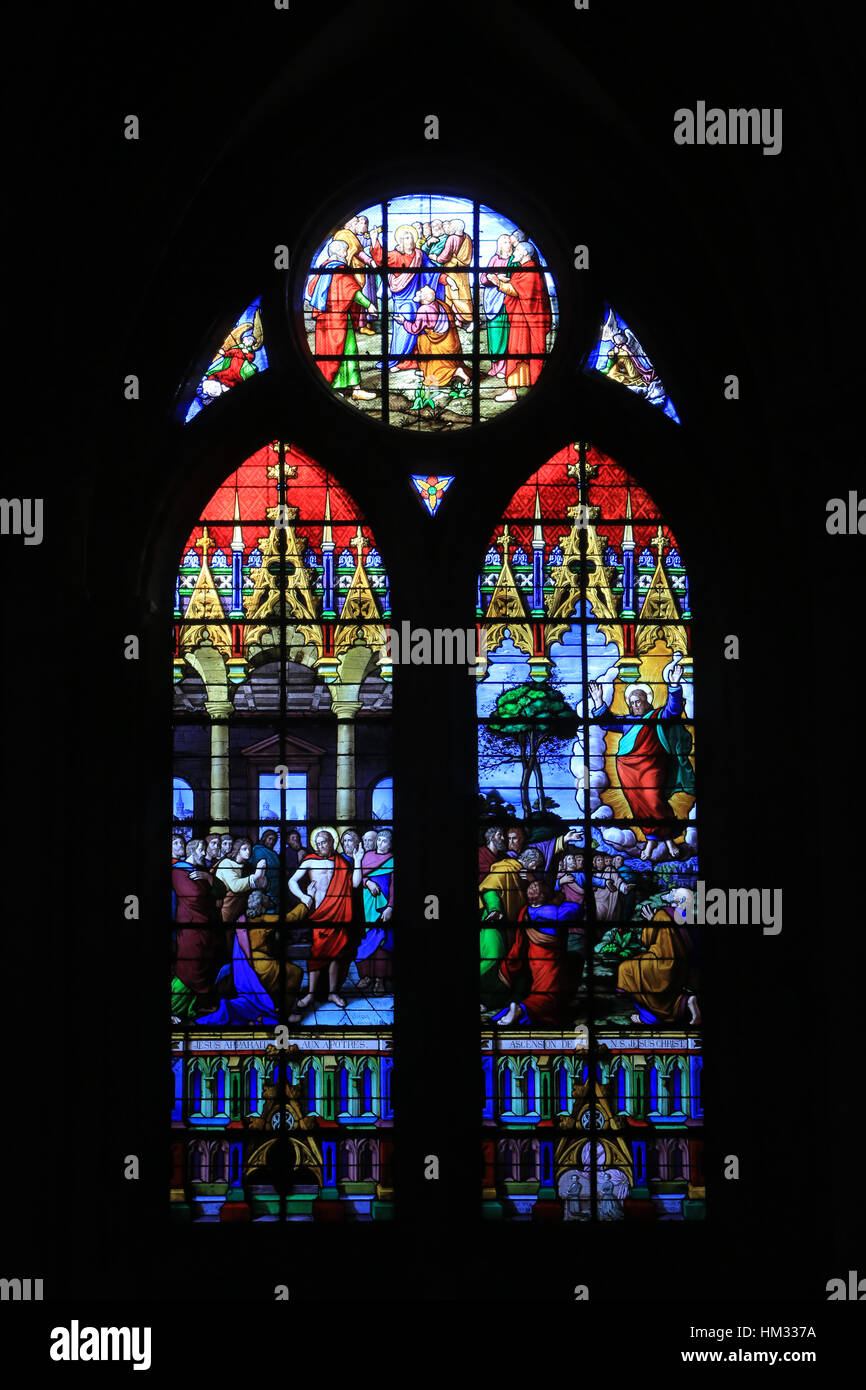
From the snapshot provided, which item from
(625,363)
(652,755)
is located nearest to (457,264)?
(625,363)

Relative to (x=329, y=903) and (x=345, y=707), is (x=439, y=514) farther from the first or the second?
(x=329, y=903)

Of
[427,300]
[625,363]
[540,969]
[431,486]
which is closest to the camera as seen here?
[540,969]

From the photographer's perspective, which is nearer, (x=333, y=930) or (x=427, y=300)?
(x=333, y=930)

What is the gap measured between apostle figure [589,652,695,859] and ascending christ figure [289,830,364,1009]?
4.30 ft

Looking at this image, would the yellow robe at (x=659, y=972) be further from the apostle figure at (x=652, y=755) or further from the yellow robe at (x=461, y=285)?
the yellow robe at (x=461, y=285)

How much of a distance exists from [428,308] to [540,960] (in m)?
3.18

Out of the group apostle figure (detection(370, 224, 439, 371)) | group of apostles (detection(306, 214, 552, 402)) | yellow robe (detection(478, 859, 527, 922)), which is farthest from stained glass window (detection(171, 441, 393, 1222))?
apostle figure (detection(370, 224, 439, 371))

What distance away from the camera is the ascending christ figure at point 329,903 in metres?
8.55

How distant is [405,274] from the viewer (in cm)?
905

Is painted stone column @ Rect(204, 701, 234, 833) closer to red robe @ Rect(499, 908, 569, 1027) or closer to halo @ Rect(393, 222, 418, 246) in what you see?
red robe @ Rect(499, 908, 569, 1027)

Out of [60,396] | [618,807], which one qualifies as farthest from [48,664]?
[618,807]

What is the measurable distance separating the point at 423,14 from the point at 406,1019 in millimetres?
4661

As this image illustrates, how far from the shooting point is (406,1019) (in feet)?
27.5

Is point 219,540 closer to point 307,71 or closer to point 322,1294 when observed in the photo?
point 307,71
